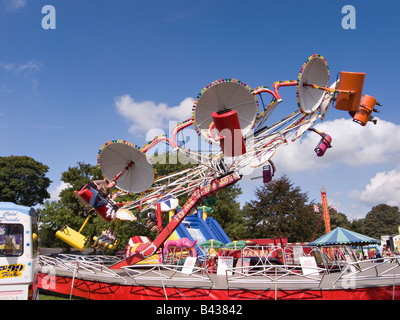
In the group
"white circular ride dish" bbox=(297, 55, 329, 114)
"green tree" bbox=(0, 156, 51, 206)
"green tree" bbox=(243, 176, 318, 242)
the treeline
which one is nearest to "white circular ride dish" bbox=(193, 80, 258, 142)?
"white circular ride dish" bbox=(297, 55, 329, 114)

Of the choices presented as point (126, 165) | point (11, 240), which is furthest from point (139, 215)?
point (11, 240)

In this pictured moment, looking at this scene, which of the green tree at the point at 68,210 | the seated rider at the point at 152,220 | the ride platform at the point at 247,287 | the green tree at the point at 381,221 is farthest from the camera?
the green tree at the point at 381,221

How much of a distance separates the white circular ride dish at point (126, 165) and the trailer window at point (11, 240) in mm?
7866

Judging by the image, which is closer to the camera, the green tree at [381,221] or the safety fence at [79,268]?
the safety fence at [79,268]

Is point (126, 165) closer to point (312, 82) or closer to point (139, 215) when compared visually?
point (312, 82)

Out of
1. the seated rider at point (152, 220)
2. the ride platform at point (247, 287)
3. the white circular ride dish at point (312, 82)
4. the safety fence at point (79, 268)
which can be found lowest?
the ride platform at point (247, 287)

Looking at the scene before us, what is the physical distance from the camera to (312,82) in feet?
51.4

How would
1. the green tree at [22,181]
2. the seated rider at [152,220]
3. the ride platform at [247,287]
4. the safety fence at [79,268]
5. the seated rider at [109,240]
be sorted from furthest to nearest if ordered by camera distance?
the green tree at [22,181], the seated rider at [152,220], the seated rider at [109,240], the safety fence at [79,268], the ride platform at [247,287]

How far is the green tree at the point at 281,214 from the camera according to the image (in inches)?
1599

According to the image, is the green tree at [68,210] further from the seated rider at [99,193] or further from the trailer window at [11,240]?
the trailer window at [11,240]

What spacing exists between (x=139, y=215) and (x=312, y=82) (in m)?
23.4

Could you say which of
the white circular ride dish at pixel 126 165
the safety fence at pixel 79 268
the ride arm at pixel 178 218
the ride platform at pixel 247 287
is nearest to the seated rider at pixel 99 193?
the white circular ride dish at pixel 126 165

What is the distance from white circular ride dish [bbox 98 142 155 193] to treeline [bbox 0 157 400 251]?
57.1 feet
